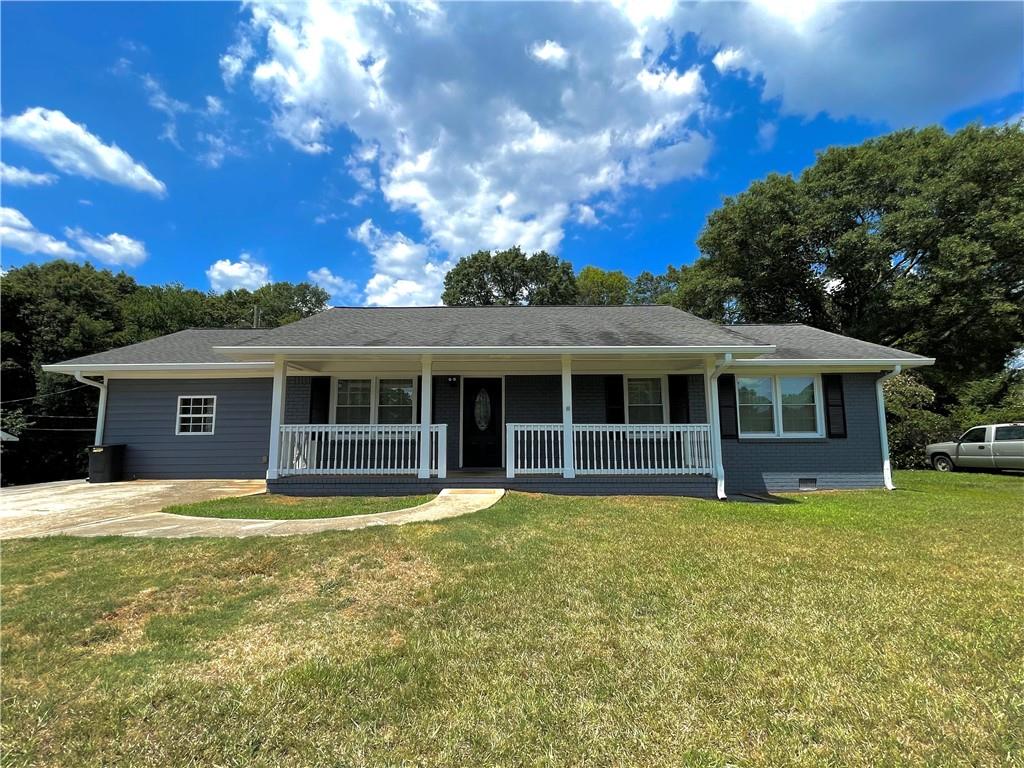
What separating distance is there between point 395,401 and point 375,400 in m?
0.42

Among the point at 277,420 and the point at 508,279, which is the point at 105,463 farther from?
the point at 508,279

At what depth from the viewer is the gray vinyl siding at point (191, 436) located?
34.7ft

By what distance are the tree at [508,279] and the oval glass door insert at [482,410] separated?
22.0 m

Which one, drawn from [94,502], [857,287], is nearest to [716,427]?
[94,502]

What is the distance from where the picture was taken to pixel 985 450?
12.4 m

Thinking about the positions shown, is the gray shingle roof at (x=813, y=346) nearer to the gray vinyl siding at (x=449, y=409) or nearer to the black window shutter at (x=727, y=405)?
the black window shutter at (x=727, y=405)

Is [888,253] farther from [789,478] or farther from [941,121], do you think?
[789,478]

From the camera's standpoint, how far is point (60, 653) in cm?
254

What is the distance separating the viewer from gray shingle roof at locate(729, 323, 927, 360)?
31.6ft

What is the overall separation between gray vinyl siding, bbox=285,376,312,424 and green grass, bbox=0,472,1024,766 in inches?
218

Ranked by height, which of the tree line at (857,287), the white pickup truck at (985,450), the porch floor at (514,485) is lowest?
the porch floor at (514,485)

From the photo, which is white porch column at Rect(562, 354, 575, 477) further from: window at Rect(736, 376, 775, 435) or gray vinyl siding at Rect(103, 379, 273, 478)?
gray vinyl siding at Rect(103, 379, 273, 478)

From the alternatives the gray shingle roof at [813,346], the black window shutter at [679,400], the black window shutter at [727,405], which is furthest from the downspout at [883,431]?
the black window shutter at [679,400]

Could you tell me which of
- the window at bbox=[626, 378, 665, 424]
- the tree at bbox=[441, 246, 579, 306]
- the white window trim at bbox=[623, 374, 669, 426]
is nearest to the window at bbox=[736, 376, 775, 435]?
the white window trim at bbox=[623, 374, 669, 426]
